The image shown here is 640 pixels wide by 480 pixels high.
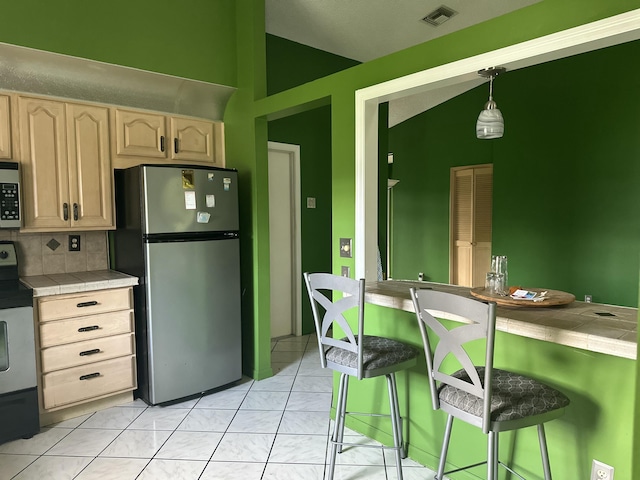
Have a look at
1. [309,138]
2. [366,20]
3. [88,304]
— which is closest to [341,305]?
[88,304]

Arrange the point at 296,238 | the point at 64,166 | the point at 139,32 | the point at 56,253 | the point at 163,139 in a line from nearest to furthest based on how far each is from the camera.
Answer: the point at 64,166 → the point at 139,32 → the point at 56,253 → the point at 163,139 → the point at 296,238

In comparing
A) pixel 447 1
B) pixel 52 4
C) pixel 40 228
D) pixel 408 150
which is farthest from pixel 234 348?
pixel 408 150

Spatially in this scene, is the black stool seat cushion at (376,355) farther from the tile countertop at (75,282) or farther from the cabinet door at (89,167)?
the cabinet door at (89,167)

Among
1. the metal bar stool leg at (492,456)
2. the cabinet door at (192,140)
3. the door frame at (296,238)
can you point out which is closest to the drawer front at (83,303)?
the cabinet door at (192,140)

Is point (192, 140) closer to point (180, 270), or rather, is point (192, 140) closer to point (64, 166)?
point (64, 166)

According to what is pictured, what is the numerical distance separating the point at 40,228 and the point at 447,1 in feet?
11.6

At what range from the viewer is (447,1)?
3.64 metres

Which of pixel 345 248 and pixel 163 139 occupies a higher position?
pixel 163 139

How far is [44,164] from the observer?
2910mm

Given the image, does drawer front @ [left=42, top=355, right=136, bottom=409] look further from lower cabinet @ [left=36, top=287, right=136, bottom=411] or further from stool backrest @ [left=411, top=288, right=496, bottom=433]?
stool backrest @ [left=411, top=288, right=496, bottom=433]

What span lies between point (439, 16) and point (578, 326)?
3.18m

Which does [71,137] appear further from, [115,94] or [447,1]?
[447,1]

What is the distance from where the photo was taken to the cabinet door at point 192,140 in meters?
3.50

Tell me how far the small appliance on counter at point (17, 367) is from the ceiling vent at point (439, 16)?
Result: 375 centimetres
